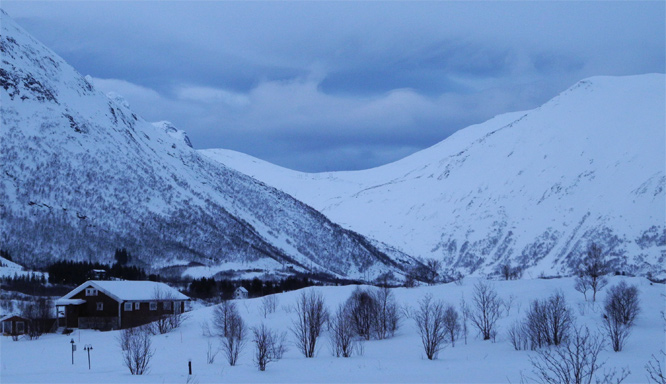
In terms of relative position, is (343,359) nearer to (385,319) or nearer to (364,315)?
(364,315)

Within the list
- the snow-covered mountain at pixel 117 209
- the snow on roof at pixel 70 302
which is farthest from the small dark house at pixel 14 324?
the snow-covered mountain at pixel 117 209

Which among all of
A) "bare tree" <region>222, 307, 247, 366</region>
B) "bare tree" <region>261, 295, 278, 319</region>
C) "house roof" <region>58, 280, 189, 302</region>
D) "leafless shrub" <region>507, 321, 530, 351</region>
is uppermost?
"house roof" <region>58, 280, 189, 302</region>

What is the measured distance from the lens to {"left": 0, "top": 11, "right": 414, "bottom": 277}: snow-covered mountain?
151375 mm

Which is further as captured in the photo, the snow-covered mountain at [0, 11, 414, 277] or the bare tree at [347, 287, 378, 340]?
the snow-covered mountain at [0, 11, 414, 277]

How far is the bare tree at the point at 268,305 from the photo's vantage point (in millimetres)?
71250

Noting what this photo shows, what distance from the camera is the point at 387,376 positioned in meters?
37.3

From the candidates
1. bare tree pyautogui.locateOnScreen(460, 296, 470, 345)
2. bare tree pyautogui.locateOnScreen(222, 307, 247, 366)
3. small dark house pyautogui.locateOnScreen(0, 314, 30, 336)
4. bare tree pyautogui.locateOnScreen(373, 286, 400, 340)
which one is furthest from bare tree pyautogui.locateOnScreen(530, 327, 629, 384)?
small dark house pyautogui.locateOnScreen(0, 314, 30, 336)

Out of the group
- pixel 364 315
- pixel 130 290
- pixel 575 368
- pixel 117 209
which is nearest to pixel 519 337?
pixel 364 315

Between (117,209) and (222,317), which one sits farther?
(117,209)

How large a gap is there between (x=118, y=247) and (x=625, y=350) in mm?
124674

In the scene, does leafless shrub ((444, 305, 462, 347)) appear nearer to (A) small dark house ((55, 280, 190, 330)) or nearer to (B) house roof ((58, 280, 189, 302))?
(A) small dark house ((55, 280, 190, 330))

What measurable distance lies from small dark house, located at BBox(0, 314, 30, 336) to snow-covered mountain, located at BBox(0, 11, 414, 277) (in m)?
69.8

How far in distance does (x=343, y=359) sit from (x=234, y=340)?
45.6 feet

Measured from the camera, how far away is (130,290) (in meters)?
77.1
